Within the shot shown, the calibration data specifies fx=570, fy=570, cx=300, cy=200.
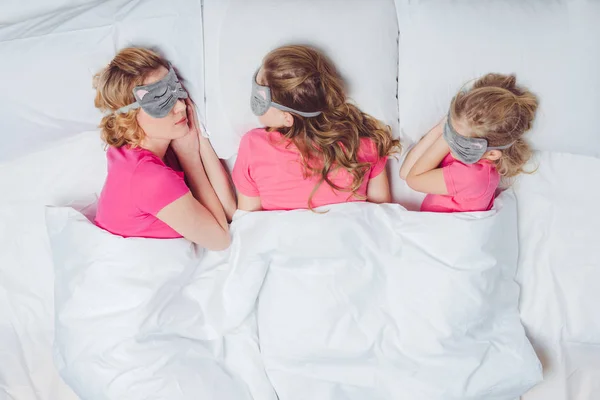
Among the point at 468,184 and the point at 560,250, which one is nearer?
the point at 468,184

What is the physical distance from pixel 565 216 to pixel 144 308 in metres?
1.06

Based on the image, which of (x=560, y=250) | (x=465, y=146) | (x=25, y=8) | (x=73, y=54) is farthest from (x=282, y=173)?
(x=25, y=8)

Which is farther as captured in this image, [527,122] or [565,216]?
[565,216]

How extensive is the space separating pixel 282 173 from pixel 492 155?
478 mm

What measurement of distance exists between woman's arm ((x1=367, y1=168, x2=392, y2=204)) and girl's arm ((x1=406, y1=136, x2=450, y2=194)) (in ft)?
0.23

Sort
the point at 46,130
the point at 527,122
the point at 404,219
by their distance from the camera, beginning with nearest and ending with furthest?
the point at 527,122 → the point at 404,219 → the point at 46,130

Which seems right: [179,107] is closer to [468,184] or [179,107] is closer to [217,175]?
[217,175]

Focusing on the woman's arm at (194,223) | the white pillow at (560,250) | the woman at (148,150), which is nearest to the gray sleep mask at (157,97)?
the woman at (148,150)

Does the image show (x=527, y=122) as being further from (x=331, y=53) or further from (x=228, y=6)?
(x=228, y=6)

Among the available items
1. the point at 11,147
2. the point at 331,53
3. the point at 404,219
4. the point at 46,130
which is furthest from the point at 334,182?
the point at 11,147

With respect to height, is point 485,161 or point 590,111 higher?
point 590,111

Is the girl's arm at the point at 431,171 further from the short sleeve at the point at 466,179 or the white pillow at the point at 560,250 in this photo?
the white pillow at the point at 560,250

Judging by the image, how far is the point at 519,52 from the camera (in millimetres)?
1256

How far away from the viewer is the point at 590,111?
1289mm
